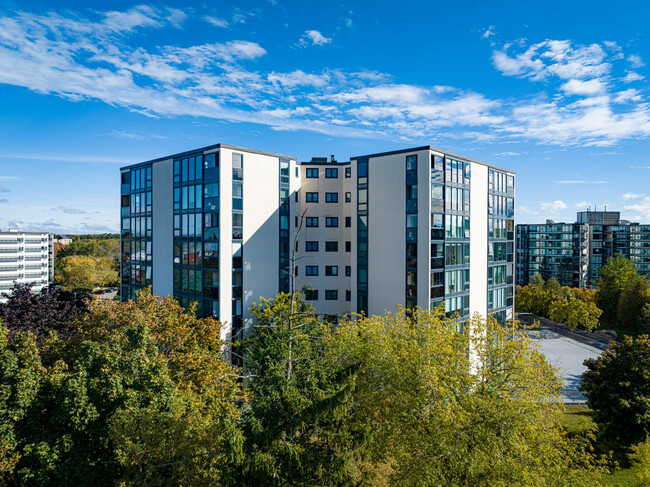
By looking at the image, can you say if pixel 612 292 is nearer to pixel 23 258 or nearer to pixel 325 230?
pixel 325 230

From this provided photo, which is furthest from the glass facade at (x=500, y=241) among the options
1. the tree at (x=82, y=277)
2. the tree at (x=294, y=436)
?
the tree at (x=82, y=277)

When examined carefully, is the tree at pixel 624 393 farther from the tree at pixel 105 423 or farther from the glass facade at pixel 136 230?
the glass facade at pixel 136 230

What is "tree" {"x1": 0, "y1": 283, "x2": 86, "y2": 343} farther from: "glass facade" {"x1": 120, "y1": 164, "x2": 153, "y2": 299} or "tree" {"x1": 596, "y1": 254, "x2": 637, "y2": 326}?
"tree" {"x1": 596, "y1": 254, "x2": 637, "y2": 326}

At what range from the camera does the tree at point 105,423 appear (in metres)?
14.4

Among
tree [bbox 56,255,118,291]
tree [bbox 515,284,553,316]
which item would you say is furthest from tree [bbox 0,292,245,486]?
tree [bbox 56,255,118,291]

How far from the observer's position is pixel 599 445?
28125mm

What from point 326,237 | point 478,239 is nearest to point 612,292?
point 478,239

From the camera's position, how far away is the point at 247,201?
3709 cm

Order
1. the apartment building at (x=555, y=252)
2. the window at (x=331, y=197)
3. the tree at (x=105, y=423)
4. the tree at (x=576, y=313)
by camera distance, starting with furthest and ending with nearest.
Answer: the apartment building at (x=555, y=252), the tree at (x=576, y=313), the window at (x=331, y=197), the tree at (x=105, y=423)

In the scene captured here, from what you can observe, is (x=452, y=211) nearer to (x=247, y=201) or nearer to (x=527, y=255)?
(x=247, y=201)

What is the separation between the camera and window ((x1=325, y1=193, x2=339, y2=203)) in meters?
43.5

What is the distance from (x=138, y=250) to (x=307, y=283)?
2011 centimetres

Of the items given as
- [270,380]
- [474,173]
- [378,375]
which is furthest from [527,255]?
[270,380]

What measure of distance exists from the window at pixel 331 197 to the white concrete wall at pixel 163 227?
16.3 meters
